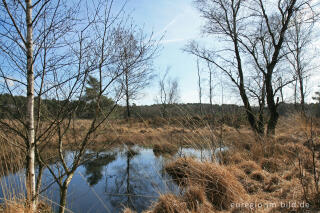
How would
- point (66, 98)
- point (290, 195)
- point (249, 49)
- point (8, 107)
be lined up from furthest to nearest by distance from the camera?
point (249, 49) → point (66, 98) → point (290, 195) → point (8, 107)

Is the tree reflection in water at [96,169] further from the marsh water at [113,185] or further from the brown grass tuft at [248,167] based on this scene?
the brown grass tuft at [248,167]

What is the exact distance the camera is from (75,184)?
4184mm

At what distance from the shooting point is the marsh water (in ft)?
9.20

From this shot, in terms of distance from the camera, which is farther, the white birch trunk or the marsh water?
the marsh water

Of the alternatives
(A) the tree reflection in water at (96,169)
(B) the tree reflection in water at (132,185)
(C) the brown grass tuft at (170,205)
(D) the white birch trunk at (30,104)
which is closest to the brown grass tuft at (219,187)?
(C) the brown grass tuft at (170,205)

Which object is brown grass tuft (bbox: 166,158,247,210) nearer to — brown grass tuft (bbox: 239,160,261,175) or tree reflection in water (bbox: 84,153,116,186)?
brown grass tuft (bbox: 239,160,261,175)

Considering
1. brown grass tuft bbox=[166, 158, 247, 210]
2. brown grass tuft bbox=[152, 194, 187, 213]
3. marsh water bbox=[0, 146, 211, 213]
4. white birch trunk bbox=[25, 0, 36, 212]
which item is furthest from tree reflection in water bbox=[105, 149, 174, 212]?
white birch trunk bbox=[25, 0, 36, 212]

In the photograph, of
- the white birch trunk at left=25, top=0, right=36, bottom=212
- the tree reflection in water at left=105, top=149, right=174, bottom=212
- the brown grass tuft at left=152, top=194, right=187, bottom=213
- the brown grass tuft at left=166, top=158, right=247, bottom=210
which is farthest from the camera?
the tree reflection in water at left=105, top=149, right=174, bottom=212

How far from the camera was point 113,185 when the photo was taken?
14.2ft

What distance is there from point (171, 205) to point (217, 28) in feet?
23.3

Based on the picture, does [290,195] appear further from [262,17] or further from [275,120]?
[262,17]

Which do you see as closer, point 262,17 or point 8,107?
point 8,107

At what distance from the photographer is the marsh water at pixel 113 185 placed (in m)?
2.80

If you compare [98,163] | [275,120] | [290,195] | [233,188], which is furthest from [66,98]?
[275,120]
